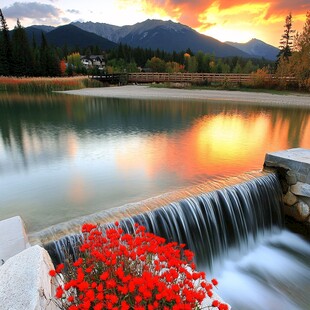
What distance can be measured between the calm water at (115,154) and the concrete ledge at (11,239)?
1.06m

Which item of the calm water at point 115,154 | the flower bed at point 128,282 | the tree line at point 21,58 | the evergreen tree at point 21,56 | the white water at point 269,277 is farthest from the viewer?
the evergreen tree at point 21,56

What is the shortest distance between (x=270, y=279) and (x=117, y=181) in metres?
4.03

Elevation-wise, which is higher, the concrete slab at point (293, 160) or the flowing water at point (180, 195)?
the concrete slab at point (293, 160)

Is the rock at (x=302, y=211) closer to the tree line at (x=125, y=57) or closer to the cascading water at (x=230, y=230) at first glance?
the cascading water at (x=230, y=230)

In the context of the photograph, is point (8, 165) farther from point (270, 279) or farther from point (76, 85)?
point (76, 85)

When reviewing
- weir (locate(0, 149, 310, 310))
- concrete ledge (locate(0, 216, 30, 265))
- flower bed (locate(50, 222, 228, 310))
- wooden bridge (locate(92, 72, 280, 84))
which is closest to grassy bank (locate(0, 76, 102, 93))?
wooden bridge (locate(92, 72, 280, 84))

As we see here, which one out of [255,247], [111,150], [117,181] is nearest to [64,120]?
[111,150]

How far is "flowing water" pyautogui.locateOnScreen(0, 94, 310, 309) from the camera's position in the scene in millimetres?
4848

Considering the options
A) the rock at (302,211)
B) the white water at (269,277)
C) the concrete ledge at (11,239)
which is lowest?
the white water at (269,277)

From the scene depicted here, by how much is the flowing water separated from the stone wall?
1.30 feet

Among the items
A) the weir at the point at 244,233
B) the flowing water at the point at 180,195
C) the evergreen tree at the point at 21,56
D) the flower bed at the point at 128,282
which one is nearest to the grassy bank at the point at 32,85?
the evergreen tree at the point at 21,56

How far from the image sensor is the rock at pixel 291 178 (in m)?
6.48

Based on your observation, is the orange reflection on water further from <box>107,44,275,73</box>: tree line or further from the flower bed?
<box>107,44,275,73</box>: tree line

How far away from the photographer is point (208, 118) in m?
16.0
